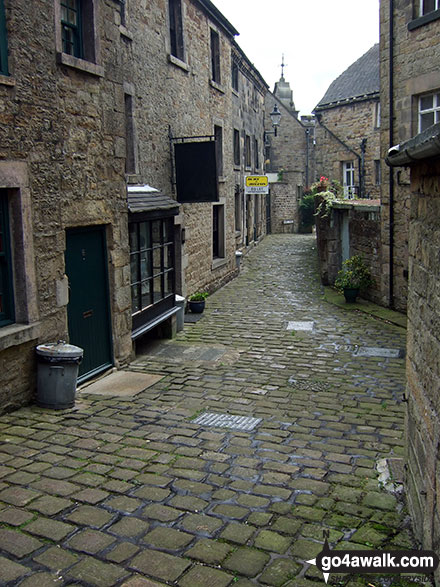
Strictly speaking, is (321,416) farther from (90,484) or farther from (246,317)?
(246,317)

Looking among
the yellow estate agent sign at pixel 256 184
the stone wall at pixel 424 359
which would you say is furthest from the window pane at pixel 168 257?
the yellow estate agent sign at pixel 256 184

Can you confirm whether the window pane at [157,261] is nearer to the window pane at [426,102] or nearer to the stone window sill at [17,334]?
the stone window sill at [17,334]

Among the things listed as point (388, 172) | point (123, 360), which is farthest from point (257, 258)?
point (123, 360)

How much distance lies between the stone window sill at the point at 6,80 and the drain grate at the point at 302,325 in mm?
7972

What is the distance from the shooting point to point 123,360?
938cm

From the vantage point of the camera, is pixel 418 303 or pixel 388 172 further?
pixel 388 172

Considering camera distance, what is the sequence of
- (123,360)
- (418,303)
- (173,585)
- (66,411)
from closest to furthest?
(173,585)
(418,303)
(66,411)
(123,360)

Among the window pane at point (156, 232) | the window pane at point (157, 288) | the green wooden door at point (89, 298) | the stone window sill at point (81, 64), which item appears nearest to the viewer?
the stone window sill at point (81, 64)

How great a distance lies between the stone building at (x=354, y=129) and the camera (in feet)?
85.3

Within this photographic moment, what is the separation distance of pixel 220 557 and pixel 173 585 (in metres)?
0.46

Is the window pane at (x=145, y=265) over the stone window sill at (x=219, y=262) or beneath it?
over

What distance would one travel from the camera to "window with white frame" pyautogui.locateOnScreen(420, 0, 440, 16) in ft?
40.0

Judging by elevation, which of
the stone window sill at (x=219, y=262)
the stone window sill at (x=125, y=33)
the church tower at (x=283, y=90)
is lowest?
the stone window sill at (x=219, y=262)

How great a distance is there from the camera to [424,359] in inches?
163
